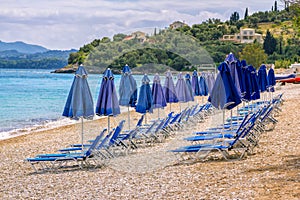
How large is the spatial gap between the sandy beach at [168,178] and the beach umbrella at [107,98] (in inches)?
39.9

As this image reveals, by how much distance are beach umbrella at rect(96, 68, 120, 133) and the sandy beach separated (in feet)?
3.32

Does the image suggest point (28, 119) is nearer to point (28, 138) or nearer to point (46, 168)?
point (28, 138)

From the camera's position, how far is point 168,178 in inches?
313

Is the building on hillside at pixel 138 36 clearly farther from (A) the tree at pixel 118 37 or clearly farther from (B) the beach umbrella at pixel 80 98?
(B) the beach umbrella at pixel 80 98

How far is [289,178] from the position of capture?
22.4 ft

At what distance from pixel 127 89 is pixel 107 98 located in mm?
1697

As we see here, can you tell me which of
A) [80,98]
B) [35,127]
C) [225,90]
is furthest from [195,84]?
[80,98]

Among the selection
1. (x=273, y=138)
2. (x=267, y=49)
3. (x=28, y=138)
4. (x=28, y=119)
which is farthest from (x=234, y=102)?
(x=267, y=49)

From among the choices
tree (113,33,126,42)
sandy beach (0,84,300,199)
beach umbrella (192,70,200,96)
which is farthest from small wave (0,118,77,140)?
sandy beach (0,84,300,199)

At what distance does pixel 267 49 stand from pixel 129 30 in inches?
3041

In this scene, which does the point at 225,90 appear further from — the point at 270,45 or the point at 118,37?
the point at 270,45

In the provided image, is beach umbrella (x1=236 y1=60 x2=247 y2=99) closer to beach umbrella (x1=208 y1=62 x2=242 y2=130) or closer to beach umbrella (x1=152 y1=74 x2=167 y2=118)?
beach umbrella (x1=208 y1=62 x2=242 y2=130)

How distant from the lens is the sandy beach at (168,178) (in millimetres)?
6672

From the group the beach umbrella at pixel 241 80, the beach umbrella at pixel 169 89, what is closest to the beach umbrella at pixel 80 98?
the beach umbrella at pixel 241 80
